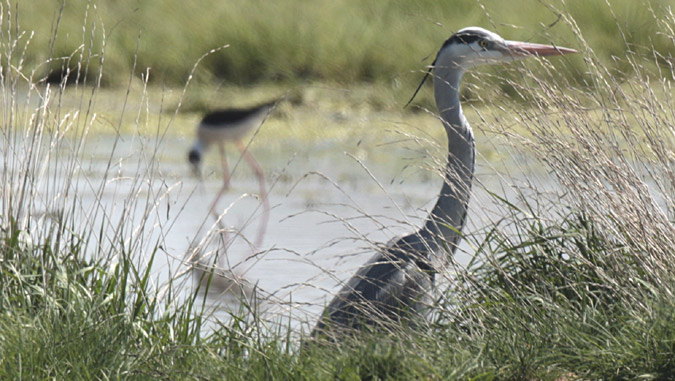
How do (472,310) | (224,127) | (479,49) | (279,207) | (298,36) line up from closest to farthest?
(472,310), (479,49), (279,207), (224,127), (298,36)

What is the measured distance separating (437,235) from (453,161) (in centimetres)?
73

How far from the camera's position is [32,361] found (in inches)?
113

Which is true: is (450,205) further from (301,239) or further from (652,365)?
(301,239)

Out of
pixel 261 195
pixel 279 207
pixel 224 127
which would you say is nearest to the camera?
pixel 279 207

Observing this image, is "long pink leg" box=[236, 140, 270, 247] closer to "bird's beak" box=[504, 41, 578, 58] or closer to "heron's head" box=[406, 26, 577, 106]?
"heron's head" box=[406, 26, 577, 106]

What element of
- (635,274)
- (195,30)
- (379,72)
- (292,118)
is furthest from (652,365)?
(195,30)

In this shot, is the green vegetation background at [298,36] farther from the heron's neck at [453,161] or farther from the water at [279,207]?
the heron's neck at [453,161]

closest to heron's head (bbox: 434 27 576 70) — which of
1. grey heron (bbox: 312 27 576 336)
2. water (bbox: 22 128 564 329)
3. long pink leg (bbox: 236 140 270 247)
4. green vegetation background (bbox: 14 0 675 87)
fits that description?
grey heron (bbox: 312 27 576 336)

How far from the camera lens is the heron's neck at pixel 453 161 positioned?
3.96 meters

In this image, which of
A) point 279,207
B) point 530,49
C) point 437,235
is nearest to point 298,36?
point 279,207

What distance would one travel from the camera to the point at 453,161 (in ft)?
13.8

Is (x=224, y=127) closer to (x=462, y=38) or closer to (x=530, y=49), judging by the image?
(x=462, y=38)

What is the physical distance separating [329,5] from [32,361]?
1178cm

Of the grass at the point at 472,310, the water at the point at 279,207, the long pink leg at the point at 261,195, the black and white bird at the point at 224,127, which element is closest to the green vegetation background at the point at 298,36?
the water at the point at 279,207
